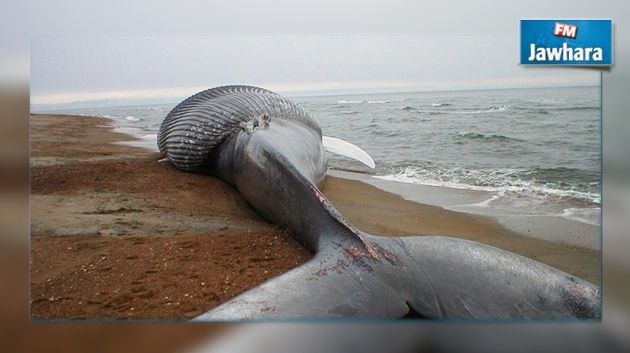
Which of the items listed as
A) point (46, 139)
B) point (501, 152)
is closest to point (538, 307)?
point (501, 152)

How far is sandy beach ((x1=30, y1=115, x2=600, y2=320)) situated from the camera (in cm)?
246

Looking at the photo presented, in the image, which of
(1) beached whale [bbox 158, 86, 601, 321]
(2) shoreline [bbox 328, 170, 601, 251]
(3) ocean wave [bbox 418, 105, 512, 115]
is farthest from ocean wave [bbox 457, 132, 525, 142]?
(1) beached whale [bbox 158, 86, 601, 321]

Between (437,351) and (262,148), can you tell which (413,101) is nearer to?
(262,148)

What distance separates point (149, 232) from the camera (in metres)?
2.56

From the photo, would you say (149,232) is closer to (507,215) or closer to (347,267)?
Result: (347,267)

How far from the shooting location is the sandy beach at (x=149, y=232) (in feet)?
8.06

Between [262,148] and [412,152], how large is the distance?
666 millimetres

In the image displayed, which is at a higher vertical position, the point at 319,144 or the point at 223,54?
the point at 223,54

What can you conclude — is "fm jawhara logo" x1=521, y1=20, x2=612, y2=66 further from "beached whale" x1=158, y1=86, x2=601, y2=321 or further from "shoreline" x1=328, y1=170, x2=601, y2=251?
"beached whale" x1=158, y1=86, x2=601, y2=321

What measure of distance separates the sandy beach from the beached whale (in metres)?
0.11

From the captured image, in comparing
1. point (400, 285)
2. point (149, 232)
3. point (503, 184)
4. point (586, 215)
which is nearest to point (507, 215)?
point (503, 184)

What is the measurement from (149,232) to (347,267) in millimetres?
905

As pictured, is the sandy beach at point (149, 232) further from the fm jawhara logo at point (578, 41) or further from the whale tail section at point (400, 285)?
the fm jawhara logo at point (578, 41)

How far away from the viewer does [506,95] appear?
2.60m
